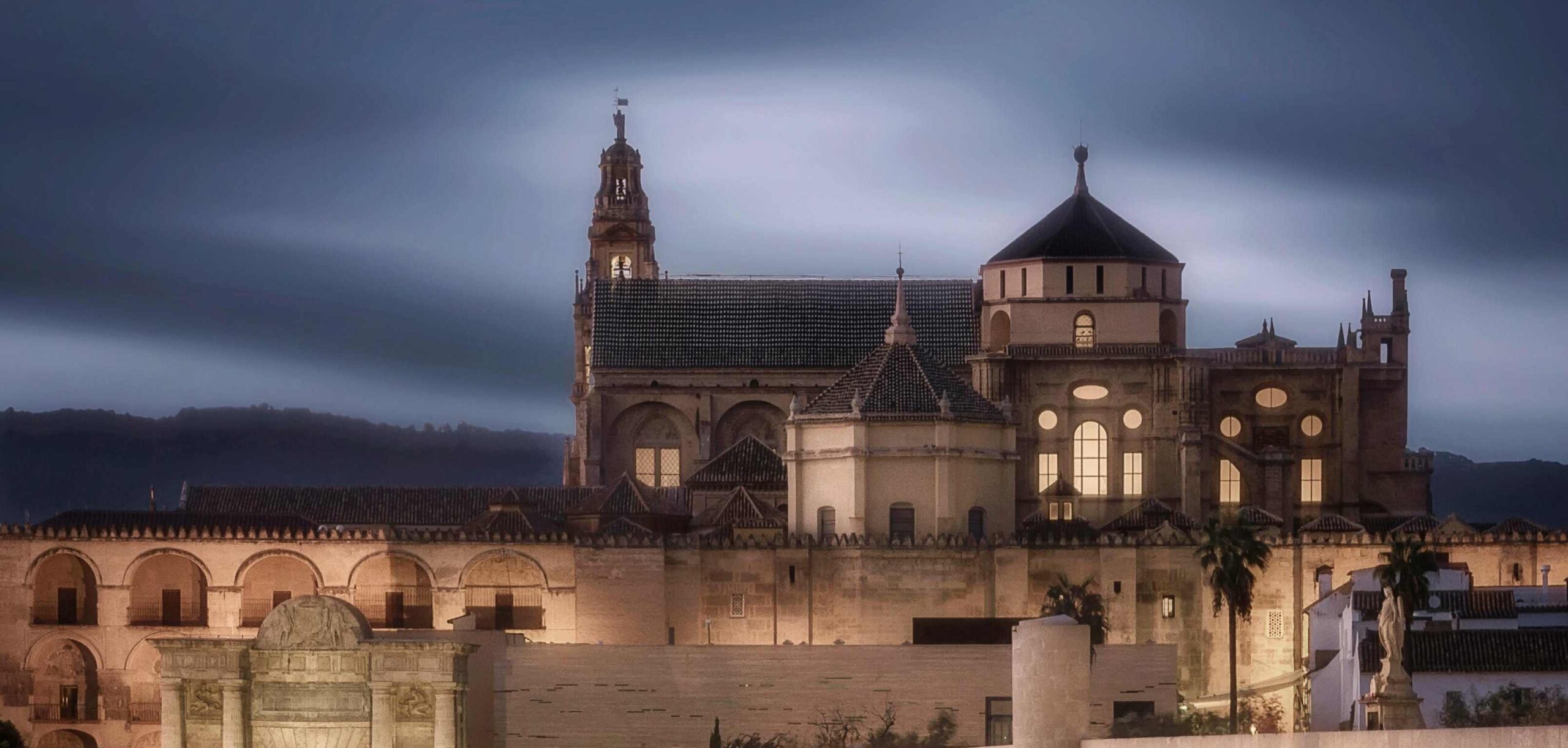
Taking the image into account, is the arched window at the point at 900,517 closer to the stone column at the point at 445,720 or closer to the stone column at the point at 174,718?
the stone column at the point at 445,720

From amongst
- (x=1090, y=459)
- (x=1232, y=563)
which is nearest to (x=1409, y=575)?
(x=1232, y=563)

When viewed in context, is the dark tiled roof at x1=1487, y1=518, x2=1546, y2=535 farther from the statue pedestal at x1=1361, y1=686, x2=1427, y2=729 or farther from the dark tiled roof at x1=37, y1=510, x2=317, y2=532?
the dark tiled roof at x1=37, y1=510, x2=317, y2=532

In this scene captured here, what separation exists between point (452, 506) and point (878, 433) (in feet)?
52.5

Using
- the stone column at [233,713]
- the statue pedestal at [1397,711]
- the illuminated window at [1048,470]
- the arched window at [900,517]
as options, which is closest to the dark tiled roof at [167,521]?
the stone column at [233,713]

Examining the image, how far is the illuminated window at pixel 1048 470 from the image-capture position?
3548 inches

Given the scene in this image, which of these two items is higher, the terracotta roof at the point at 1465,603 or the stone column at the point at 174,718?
the terracotta roof at the point at 1465,603

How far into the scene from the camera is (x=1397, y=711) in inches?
2345

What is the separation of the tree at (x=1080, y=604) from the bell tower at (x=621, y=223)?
4488 centimetres

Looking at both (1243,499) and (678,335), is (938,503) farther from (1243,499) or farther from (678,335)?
(678,335)

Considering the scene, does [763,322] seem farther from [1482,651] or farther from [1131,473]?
[1482,651]

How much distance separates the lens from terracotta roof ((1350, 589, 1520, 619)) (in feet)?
230

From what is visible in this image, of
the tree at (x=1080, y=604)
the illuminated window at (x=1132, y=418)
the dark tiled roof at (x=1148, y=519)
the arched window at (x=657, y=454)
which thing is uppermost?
the illuminated window at (x=1132, y=418)

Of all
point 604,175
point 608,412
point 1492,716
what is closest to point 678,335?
point 608,412

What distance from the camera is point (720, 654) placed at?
72375 mm
